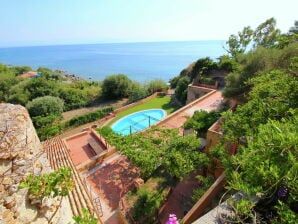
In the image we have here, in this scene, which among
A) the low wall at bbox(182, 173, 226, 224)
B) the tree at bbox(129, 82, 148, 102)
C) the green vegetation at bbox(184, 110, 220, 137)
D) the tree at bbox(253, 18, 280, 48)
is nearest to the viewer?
the low wall at bbox(182, 173, 226, 224)

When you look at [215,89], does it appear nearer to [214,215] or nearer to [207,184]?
[207,184]

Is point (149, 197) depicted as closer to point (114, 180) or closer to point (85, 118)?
point (114, 180)

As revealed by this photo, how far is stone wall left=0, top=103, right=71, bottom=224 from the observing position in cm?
262

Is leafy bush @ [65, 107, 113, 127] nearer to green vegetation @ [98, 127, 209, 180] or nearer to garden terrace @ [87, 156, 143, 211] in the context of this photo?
garden terrace @ [87, 156, 143, 211]

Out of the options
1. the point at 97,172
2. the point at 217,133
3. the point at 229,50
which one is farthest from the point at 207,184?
the point at 229,50

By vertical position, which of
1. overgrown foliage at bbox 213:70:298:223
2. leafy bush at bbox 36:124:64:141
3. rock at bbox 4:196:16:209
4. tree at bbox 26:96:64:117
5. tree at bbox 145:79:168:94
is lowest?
leafy bush at bbox 36:124:64:141

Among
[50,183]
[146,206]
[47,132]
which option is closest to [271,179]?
[50,183]

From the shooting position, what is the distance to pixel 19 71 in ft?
179

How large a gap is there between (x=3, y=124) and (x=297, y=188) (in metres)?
4.34

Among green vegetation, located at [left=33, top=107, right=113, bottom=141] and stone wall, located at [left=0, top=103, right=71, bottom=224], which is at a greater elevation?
stone wall, located at [left=0, top=103, right=71, bottom=224]

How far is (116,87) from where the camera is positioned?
2808 cm

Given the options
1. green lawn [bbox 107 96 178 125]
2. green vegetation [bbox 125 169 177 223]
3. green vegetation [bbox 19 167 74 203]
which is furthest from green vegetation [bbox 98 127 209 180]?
green lawn [bbox 107 96 178 125]

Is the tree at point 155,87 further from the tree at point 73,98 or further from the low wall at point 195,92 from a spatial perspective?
the tree at point 73,98

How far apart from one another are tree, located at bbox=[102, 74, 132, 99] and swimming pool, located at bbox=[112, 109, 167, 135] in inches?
384
